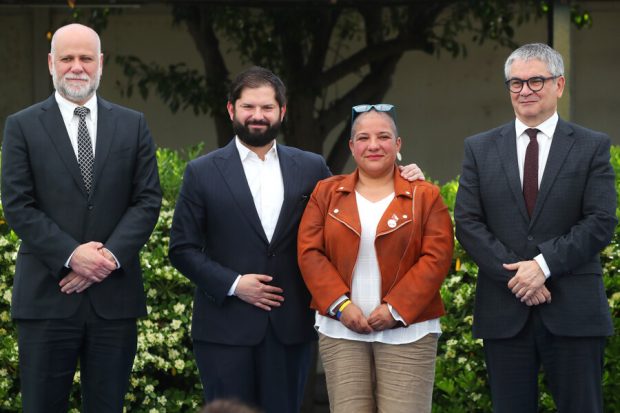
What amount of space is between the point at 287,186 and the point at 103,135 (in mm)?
854

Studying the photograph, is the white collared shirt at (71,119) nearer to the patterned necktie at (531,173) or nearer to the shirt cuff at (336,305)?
the shirt cuff at (336,305)

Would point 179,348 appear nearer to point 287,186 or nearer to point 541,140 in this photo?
point 287,186

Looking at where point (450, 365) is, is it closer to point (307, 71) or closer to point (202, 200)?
point (202, 200)

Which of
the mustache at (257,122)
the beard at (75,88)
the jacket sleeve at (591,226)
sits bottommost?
the jacket sleeve at (591,226)

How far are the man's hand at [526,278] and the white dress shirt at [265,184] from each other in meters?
1.06

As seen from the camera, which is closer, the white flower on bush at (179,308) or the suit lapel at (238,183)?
the suit lapel at (238,183)

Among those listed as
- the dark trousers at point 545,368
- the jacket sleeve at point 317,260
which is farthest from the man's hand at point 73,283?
the dark trousers at point 545,368

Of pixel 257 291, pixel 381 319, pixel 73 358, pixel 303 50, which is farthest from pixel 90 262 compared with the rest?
pixel 303 50

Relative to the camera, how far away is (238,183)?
556 cm

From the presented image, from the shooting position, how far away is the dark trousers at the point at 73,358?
18.0ft

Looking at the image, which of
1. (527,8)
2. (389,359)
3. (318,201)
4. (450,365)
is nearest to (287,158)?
(318,201)

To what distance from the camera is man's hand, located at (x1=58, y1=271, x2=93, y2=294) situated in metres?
5.43

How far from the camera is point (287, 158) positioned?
5699mm

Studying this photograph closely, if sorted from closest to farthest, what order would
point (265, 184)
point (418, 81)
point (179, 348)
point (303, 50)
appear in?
point (265, 184), point (179, 348), point (303, 50), point (418, 81)
